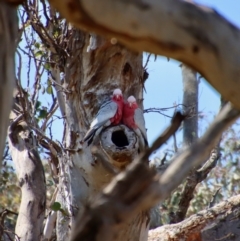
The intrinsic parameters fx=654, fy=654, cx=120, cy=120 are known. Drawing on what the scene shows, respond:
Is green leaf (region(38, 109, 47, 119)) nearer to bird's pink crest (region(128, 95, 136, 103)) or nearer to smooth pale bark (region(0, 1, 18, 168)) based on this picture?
bird's pink crest (region(128, 95, 136, 103))

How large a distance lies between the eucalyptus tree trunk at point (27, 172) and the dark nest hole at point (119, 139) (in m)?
0.56

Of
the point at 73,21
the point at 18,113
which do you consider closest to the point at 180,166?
the point at 73,21

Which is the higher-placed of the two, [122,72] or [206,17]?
[122,72]

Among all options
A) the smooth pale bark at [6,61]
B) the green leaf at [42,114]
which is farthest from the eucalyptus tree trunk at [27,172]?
the smooth pale bark at [6,61]

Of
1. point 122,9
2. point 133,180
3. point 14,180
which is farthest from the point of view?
point 14,180

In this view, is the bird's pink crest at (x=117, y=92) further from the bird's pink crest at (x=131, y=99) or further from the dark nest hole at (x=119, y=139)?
the dark nest hole at (x=119, y=139)

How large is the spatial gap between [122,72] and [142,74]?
0.55 ft

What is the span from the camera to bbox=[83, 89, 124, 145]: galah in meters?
3.90

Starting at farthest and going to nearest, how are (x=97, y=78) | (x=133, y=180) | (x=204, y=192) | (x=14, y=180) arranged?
(x=204, y=192)
(x=14, y=180)
(x=97, y=78)
(x=133, y=180)

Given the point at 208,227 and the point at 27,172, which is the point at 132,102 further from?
the point at 208,227

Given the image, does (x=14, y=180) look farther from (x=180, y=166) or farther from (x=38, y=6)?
(x=180, y=166)

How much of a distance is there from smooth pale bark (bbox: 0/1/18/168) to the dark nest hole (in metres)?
2.24

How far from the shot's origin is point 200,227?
5016 millimetres

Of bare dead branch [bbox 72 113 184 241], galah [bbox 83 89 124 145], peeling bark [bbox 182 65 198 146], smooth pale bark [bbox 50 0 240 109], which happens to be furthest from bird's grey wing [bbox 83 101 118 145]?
bare dead branch [bbox 72 113 184 241]
